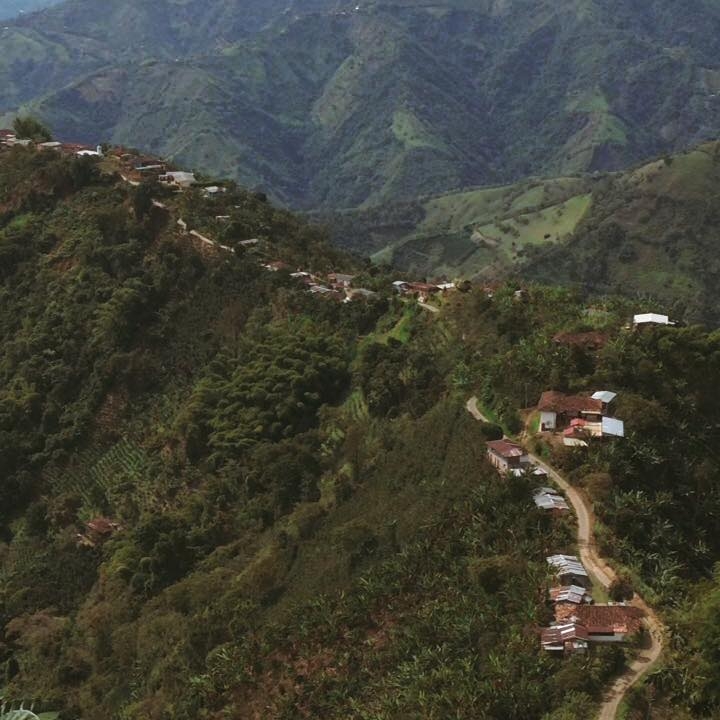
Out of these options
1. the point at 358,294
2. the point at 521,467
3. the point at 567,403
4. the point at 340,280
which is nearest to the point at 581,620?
the point at 521,467

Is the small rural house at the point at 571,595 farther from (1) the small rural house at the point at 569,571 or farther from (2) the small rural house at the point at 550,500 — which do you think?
(2) the small rural house at the point at 550,500

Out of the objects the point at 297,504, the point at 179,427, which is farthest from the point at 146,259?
the point at 297,504

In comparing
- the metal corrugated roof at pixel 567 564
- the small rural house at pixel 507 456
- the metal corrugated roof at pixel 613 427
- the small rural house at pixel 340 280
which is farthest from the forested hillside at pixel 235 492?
the metal corrugated roof at pixel 613 427

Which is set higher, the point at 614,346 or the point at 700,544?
the point at 614,346

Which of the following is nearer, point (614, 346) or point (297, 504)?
point (614, 346)

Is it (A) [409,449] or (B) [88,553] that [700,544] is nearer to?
(A) [409,449]

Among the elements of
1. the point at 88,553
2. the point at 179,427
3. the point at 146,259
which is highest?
the point at 146,259

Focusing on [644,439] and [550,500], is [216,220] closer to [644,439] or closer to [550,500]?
[644,439]

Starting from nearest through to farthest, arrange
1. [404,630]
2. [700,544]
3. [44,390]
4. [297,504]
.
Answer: [404,630] → [700,544] → [297,504] → [44,390]
